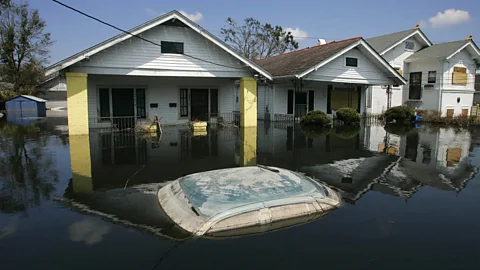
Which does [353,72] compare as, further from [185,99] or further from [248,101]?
[185,99]

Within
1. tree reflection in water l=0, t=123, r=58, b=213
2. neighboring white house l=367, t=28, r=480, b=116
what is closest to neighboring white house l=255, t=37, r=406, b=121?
neighboring white house l=367, t=28, r=480, b=116

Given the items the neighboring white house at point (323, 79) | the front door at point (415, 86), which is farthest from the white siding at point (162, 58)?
the front door at point (415, 86)

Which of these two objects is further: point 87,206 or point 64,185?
point 64,185

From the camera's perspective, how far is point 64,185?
695cm

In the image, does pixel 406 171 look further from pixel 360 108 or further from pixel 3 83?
pixel 3 83

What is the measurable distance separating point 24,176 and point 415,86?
1132 inches

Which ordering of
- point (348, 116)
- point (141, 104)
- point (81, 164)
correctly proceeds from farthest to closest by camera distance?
point (348, 116)
point (141, 104)
point (81, 164)

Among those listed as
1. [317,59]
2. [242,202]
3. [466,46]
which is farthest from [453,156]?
[466,46]

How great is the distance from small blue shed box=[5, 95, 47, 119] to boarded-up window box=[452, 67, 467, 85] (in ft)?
120

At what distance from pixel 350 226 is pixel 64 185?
5743 millimetres

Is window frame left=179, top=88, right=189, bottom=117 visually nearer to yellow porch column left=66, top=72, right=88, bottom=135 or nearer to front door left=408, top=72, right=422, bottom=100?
yellow porch column left=66, top=72, right=88, bottom=135


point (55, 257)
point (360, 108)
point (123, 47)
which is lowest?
point (55, 257)

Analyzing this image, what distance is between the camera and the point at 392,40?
2680cm

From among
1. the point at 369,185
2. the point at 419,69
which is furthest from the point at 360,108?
the point at 369,185
